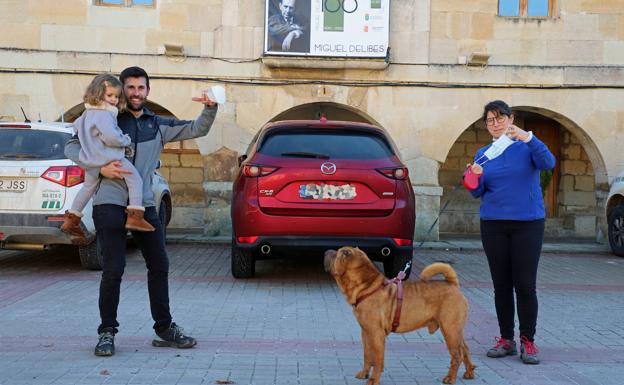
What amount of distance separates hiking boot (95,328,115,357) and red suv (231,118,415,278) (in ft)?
7.99

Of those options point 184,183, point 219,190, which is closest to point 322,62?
point 219,190

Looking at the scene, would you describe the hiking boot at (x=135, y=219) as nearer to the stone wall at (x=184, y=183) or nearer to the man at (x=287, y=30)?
the man at (x=287, y=30)

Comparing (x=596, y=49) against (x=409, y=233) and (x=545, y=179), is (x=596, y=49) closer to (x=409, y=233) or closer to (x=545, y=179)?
(x=545, y=179)

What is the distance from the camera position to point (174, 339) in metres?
4.45


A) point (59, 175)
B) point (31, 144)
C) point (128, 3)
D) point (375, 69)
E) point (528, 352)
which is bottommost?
point (528, 352)

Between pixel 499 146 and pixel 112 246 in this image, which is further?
pixel 499 146

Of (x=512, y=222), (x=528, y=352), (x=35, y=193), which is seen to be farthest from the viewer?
(x=35, y=193)

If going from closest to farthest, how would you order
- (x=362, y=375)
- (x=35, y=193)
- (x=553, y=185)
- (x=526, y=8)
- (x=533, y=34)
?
1. (x=362, y=375)
2. (x=35, y=193)
3. (x=533, y=34)
4. (x=526, y=8)
5. (x=553, y=185)

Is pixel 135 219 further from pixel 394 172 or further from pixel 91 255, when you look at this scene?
pixel 91 255

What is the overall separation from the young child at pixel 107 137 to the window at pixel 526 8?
31.2 feet

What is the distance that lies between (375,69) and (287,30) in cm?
176

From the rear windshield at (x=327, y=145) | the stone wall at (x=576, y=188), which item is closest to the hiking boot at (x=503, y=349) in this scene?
the rear windshield at (x=327, y=145)

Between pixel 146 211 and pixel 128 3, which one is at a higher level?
pixel 128 3

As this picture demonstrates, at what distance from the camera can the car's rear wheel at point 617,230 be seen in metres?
10.2
